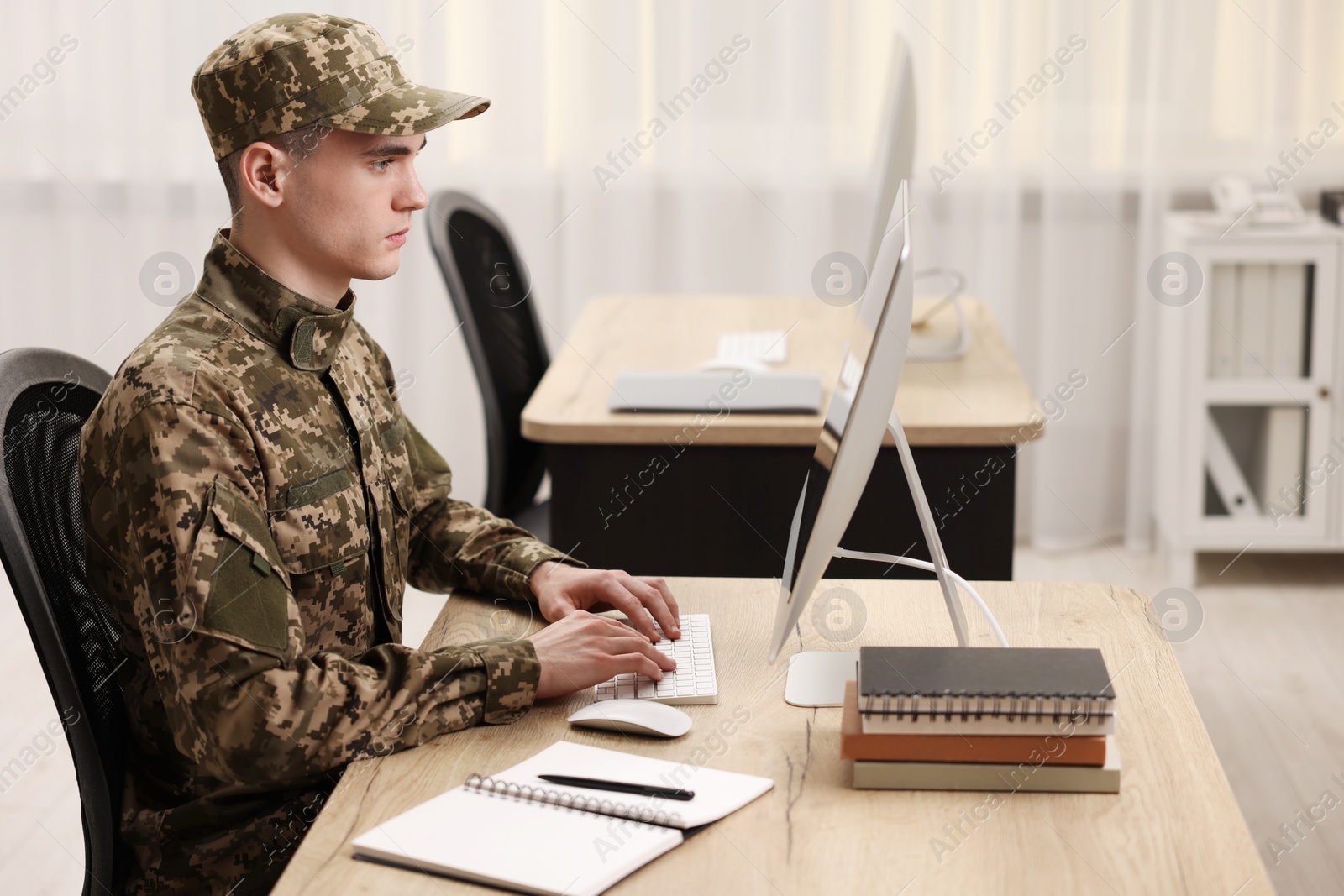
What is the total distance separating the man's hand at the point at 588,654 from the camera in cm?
124

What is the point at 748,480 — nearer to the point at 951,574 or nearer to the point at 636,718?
the point at 951,574

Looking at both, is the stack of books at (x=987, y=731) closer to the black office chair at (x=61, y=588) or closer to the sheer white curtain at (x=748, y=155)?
the black office chair at (x=61, y=588)

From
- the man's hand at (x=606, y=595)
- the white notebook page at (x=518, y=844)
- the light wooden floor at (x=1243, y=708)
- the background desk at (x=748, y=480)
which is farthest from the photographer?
the light wooden floor at (x=1243, y=708)

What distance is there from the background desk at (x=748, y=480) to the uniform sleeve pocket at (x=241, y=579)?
0.91 meters

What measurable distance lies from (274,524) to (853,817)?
57cm

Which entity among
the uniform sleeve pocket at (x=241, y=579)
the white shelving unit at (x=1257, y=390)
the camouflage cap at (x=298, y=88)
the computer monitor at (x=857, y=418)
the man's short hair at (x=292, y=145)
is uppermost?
the camouflage cap at (x=298, y=88)

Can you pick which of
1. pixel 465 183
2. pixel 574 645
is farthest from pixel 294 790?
pixel 465 183

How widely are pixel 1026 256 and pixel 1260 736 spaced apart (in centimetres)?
141

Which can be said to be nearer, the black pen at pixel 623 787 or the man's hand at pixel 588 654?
the black pen at pixel 623 787

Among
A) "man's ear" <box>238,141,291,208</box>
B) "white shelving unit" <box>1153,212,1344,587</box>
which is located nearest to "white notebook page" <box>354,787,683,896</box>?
"man's ear" <box>238,141,291,208</box>

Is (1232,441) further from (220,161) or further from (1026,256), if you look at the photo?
(220,161)

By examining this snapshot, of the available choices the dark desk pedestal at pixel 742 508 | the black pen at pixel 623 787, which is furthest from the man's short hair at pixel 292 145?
the dark desk pedestal at pixel 742 508

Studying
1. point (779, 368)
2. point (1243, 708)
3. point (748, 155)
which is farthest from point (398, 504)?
point (748, 155)

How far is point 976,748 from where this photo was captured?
3.51 feet
